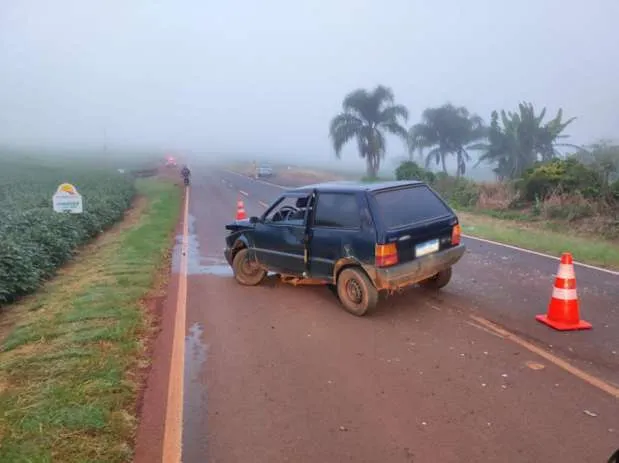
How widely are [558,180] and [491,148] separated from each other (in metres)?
25.7

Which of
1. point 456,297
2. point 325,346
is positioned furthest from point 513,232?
point 325,346

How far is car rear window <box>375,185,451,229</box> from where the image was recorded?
6.93 metres

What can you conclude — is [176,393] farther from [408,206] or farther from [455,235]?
[455,235]

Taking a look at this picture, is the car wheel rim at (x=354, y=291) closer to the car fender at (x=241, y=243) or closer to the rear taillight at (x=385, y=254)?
the rear taillight at (x=385, y=254)

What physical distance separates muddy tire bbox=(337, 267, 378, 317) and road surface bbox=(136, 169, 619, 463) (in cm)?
16

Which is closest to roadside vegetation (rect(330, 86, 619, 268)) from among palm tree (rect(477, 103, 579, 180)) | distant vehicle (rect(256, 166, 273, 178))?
palm tree (rect(477, 103, 579, 180))

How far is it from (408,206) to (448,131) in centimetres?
4514

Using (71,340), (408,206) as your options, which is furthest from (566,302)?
(71,340)

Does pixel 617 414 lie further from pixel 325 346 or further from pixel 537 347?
pixel 325 346

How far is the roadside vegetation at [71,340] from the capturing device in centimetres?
406

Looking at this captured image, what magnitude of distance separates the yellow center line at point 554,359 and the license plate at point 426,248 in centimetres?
99

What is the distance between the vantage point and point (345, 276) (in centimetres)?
717

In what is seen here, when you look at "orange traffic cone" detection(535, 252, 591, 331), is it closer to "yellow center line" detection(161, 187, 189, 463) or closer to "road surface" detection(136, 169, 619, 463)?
"road surface" detection(136, 169, 619, 463)

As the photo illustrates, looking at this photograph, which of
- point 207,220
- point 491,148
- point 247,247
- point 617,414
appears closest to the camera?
point 617,414
